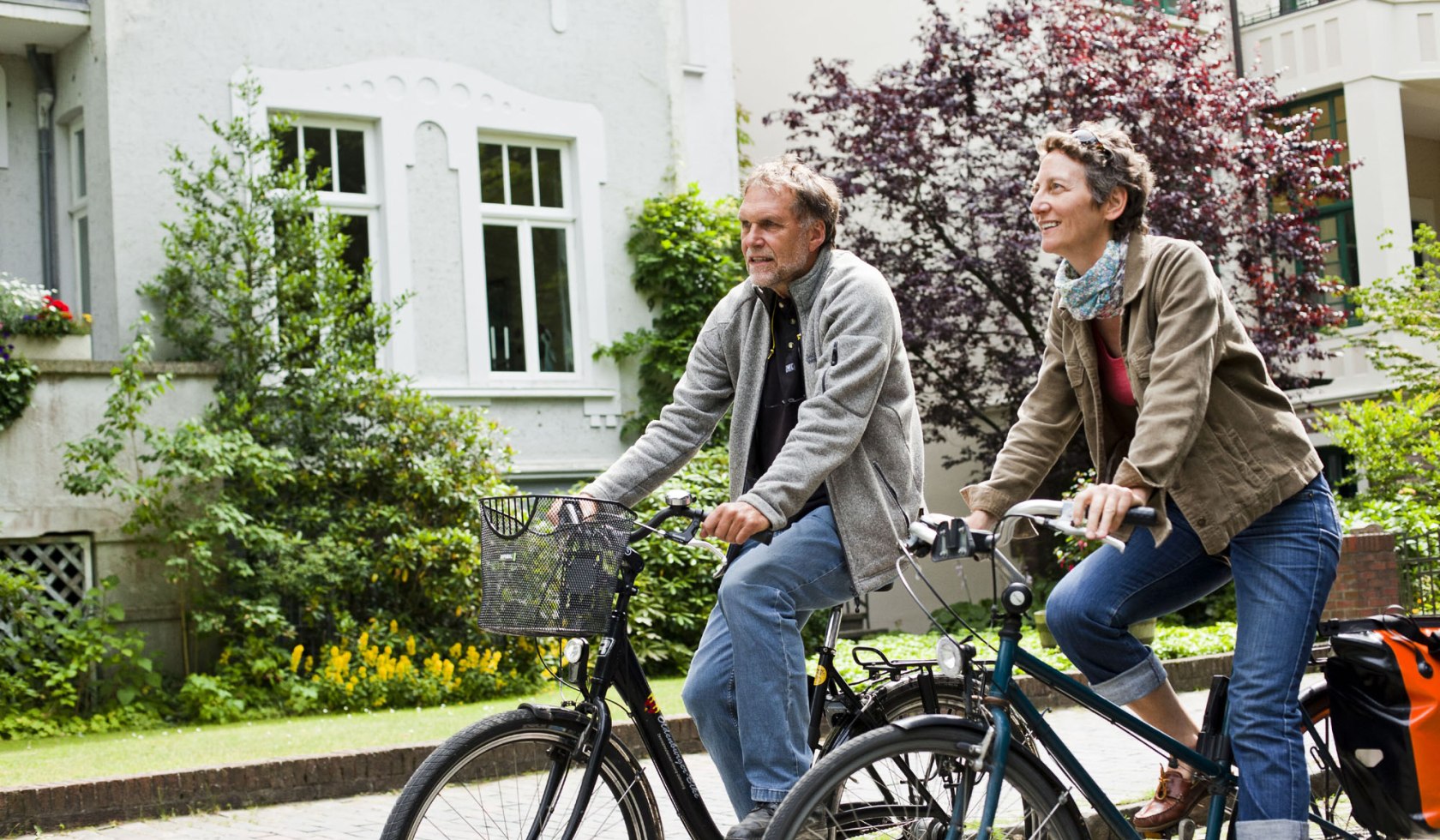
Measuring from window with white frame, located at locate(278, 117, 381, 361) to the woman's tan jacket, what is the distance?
10.2 m

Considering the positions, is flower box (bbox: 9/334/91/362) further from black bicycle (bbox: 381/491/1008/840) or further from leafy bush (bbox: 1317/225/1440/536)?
leafy bush (bbox: 1317/225/1440/536)

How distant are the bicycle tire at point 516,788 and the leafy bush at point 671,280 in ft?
34.8

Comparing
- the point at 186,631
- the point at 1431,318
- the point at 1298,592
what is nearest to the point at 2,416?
the point at 186,631

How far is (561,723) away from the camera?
403cm

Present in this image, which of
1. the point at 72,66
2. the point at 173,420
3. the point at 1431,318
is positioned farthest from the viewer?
the point at 1431,318

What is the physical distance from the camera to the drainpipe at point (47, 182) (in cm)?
1322

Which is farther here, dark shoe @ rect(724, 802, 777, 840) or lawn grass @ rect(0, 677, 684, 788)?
lawn grass @ rect(0, 677, 684, 788)

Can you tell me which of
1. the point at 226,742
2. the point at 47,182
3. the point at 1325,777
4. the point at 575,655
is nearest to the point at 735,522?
the point at 575,655

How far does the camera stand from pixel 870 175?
17.9 m

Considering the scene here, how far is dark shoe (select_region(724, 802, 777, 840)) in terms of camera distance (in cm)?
409

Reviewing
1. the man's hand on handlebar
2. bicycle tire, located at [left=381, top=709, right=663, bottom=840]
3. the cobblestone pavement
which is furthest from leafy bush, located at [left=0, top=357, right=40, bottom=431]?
the man's hand on handlebar

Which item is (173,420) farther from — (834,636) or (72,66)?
(834,636)

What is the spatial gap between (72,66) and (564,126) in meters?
4.18

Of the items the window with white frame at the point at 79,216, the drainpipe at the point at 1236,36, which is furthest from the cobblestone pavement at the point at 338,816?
the drainpipe at the point at 1236,36
